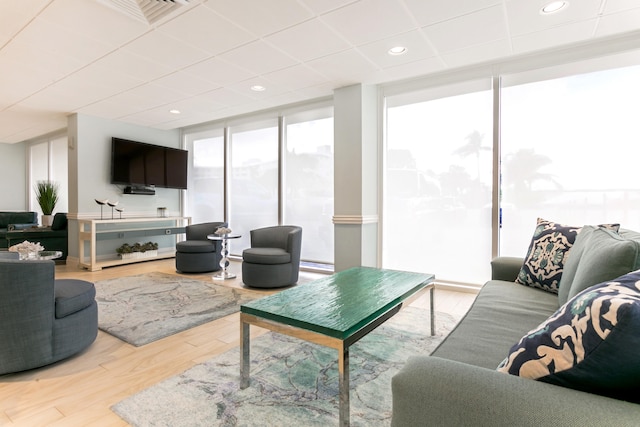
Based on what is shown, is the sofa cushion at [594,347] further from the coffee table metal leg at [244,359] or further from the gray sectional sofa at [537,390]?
the coffee table metal leg at [244,359]

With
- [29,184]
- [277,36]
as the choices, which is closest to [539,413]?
[277,36]

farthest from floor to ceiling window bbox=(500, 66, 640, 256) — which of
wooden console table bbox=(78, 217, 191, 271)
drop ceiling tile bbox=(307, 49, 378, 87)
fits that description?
wooden console table bbox=(78, 217, 191, 271)

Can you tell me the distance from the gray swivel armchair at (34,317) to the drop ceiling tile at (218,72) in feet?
8.27

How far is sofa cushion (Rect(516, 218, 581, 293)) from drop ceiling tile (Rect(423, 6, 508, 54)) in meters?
1.74

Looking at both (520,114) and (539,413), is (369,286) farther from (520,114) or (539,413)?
(520,114)

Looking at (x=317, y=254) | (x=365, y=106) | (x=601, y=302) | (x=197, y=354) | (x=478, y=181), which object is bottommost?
(x=197, y=354)

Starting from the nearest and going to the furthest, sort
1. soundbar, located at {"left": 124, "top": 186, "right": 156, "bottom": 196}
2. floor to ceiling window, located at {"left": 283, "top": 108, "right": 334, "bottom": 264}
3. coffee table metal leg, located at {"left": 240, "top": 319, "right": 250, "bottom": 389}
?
coffee table metal leg, located at {"left": 240, "top": 319, "right": 250, "bottom": 389} → floor to ceiling window, located at {"left": 283, "top": 108, "right": 334, "bottom": 264} → soundbar, located at {"left": 124, "top": 186, "right": 156, "bottom": 196}

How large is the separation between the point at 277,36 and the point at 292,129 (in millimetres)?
2478

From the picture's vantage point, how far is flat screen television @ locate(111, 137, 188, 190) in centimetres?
576

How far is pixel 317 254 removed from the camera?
5141 millimetres

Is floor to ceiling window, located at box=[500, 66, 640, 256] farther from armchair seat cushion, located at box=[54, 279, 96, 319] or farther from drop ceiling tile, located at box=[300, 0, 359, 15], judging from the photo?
armchair seat cushion, located at box=[54, 279, 96, 319]

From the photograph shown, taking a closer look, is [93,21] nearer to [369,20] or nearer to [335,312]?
[369,20]

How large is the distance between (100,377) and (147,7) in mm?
2684

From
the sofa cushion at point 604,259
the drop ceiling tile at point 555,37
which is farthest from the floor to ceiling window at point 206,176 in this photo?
the sofa cushion at point 604,259
